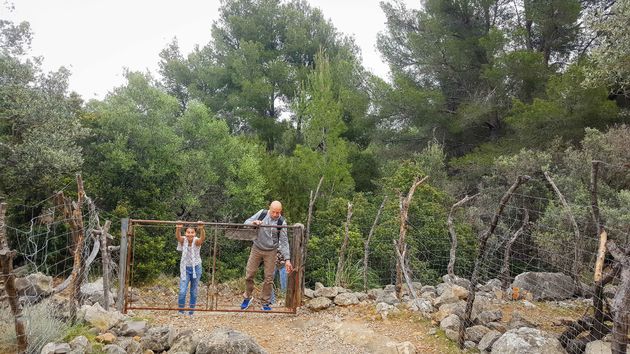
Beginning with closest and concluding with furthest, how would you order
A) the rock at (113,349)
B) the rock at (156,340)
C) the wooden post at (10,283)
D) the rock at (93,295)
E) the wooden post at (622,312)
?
the wooden post at (622,312) < the wooden post at (10,283) < the rock at (113,349) < the rock at (156,340) < the rock at (93,295)

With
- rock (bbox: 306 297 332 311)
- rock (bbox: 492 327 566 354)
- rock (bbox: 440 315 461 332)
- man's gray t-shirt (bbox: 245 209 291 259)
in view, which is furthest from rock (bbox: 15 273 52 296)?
rock (bbox: 492 327 566 354)

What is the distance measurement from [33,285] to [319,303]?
155 inches

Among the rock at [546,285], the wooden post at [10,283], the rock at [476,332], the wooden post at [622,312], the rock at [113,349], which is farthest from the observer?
the rock at [546,285]

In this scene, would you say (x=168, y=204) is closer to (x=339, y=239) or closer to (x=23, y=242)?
(x=23, y=242)

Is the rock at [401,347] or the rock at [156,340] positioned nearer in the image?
the rock at [156,340]

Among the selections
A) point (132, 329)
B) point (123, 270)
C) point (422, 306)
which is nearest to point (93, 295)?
point (123, 270)

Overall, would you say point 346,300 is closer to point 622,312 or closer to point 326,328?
point 326,328

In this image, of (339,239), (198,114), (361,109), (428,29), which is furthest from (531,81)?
(198,114)

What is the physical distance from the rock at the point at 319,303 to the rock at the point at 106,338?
305cm

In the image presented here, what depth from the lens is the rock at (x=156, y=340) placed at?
198 inches

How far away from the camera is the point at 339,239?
1273cm

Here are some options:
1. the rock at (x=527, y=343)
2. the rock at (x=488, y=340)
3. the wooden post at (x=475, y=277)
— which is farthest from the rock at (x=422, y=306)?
the rock at (x=527, y=343)

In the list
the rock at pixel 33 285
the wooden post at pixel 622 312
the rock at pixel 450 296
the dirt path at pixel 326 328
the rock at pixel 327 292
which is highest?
the wooden post at pixel 622 312

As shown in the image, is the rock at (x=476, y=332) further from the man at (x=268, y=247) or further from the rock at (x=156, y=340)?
the rock at (x=156, y=340)
